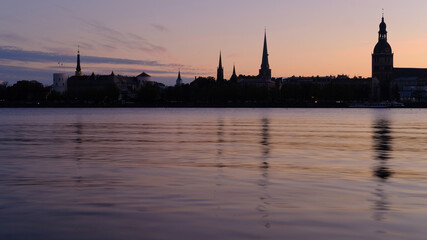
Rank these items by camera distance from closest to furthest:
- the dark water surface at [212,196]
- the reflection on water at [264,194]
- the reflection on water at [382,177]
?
the dark water surface at [212,196] → the reflection on water at [264,194] → the reflection on water at [382,177]

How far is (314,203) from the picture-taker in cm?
1080

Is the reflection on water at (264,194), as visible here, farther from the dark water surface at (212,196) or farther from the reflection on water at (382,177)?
the reflection on water at (382,177)

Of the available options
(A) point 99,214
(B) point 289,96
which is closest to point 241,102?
(B) point 289,96

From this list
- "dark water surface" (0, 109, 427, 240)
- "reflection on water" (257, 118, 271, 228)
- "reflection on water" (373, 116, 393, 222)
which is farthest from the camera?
"reflection on water" (373, 116, 393, 222)

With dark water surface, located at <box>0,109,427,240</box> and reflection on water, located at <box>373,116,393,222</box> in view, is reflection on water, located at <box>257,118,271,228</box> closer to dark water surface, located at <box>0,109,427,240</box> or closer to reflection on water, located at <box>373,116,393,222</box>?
dark water surface, located at <box>0,109,427,240</box>

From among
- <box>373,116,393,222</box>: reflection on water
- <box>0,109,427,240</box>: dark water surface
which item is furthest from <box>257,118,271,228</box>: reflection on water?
<box>373,116,393,222</box>: reflection on water

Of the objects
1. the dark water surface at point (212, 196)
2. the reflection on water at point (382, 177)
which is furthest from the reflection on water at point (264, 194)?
the reflection on water at point (382, 177)

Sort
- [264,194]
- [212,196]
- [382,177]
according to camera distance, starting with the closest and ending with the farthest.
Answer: [212,196]
[264,194]
[382,177]

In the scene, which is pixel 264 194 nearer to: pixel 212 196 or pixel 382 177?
pixel 212 196

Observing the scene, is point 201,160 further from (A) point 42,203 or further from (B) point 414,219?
(B) point 414,219

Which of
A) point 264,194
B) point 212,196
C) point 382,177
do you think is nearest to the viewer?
point 212,196

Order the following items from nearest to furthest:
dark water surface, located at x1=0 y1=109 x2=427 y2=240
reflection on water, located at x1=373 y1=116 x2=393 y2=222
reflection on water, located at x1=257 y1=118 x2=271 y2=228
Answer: dark water surface, located at x1=0 y1=109 x2=427 y2=240, reflection on water, located at x1=257 y1=118 x2=271 y2=228, reflection on water, located at x1=373 y1=116 x2=393 y2=222

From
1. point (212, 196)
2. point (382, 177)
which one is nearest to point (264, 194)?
point (212, 196)

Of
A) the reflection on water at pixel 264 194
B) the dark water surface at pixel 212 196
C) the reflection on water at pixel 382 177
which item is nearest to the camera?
the dark water surface at pixel 212 196
